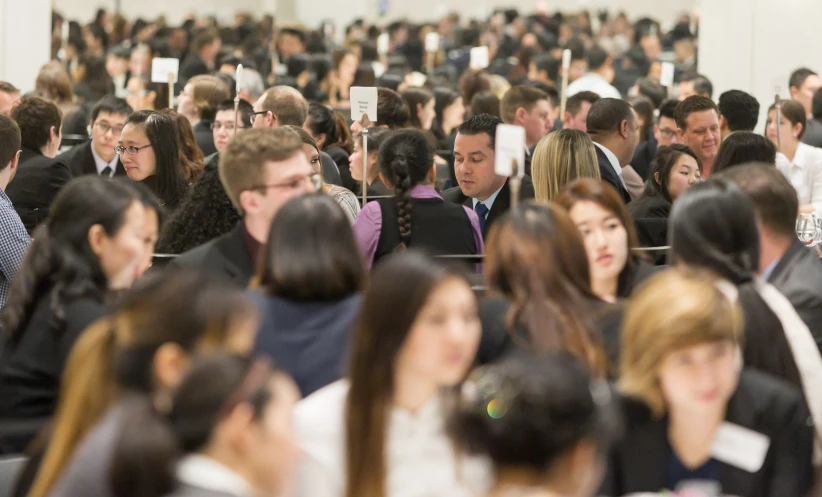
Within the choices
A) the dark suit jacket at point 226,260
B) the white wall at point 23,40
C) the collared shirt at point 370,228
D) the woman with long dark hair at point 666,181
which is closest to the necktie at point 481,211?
the woman with long dark hair at point 666,181

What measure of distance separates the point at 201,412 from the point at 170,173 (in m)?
4.16

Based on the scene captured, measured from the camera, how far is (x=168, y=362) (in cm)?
264

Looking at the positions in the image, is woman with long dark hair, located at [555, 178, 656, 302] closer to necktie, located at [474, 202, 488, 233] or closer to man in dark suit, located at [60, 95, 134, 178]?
necktie, located at [474, 202, 488, 233]

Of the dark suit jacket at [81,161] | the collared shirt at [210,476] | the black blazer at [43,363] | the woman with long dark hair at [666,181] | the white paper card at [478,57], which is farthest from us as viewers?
the white paper card at [478,57]

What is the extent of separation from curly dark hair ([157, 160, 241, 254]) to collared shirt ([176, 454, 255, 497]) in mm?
→ 2414

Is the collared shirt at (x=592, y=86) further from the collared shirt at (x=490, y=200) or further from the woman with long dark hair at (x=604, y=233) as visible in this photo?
the woman with long dark hair at (x=604, y=233)

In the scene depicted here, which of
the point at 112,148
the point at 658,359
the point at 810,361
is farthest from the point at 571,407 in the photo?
the point at 112,148

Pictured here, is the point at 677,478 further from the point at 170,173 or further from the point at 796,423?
the point at 170,173

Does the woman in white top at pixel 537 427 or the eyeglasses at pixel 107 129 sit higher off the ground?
the eyeglasses at pixel 107 129

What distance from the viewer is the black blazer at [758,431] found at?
2.89 m

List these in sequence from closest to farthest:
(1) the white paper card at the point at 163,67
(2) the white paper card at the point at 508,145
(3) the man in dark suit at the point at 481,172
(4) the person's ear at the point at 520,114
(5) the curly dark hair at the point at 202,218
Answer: (2) the white paper card at the point at 508,145 < (5) the curly dark hair at the point at 202,218 < (3) the man in dark suit at the point at 481,172 < (4) the person's ear at the point at 520,114 < (1) the white paper card at the point at 163,67

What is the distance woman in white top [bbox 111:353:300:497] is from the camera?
7.37ft

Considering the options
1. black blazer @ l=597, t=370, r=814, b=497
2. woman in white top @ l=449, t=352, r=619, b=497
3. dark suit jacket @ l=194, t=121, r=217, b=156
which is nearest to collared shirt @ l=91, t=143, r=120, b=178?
dark suit jacket @ l=194, t=121, r=217, b=156

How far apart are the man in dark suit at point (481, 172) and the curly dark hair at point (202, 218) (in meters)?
1.82
